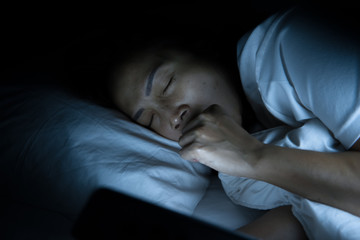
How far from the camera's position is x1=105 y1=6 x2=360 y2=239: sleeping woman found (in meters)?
0.60

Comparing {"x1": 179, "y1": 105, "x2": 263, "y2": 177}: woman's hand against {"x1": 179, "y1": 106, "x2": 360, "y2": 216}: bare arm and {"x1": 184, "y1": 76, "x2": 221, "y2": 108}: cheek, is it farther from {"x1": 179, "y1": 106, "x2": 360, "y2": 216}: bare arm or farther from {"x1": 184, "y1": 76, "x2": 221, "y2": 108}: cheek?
{"x1": 184, "y1": 76, "x2": 221, "y2": 108}: cheek

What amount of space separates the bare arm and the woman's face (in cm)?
11

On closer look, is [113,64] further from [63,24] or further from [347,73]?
[347,73]

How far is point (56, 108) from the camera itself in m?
0.84

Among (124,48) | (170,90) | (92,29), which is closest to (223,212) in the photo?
(170,90)

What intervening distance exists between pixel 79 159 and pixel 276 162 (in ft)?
1.49

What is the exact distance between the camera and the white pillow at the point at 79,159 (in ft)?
2.40

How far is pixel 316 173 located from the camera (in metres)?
0.61

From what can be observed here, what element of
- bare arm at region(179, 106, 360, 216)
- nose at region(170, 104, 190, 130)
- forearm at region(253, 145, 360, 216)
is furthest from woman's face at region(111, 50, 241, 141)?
forearm at region(253, 145, 360, 216)

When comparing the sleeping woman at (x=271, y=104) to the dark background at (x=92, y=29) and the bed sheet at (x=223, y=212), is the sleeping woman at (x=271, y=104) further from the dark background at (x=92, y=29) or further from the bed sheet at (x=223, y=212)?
the dark background at (x=92, y=29)

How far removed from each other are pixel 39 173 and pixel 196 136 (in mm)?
402

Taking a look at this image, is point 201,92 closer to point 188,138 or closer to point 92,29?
point 188,138

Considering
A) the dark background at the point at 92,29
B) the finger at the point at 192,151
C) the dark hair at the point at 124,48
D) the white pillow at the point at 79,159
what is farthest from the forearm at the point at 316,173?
the dark background at the point at 92,29

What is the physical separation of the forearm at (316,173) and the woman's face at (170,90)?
222 millimetres
